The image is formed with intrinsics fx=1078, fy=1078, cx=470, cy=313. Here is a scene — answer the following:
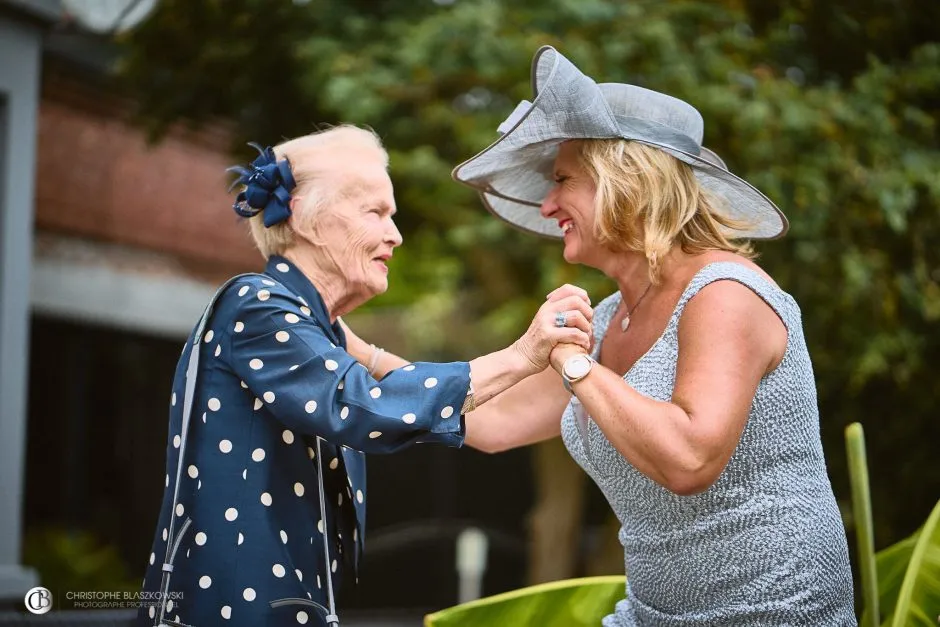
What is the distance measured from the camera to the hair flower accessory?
2473 millimetres

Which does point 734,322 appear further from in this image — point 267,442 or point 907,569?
point 267,442

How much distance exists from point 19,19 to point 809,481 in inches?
205

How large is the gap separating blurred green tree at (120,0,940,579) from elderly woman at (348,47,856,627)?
9.33 ft

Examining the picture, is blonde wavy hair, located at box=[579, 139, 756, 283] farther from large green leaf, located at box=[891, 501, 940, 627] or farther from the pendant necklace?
large green leaf, located at box=[891, 501, 940, 627]

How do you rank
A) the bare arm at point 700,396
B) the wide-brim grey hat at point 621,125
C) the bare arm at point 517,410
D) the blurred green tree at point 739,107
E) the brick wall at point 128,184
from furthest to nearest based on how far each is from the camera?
1. the brick wall at point 128,184
2. the blurred green tree at point 739,107
3. the bare arm at point 517,410
4. the wide-brim grey hat at point 621,125
5. the bare arm at point 700,396

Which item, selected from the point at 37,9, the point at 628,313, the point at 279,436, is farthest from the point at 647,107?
the point at 37,9

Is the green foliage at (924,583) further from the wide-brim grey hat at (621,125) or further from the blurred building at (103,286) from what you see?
the blurred building at (103,286)

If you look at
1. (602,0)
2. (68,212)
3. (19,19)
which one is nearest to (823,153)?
(602,0)

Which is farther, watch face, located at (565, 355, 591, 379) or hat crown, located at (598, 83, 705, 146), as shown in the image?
hat crown, located at (598, 83, 705, 146)

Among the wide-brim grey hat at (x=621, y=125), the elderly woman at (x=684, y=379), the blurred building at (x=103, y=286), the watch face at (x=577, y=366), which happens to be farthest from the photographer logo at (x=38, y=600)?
the blurred building at (x=103, y=286)

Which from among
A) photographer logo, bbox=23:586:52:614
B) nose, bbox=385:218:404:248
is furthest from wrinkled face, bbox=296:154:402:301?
photographer logo, bbox=23:586:52:614

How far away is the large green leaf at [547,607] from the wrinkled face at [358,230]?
844mm

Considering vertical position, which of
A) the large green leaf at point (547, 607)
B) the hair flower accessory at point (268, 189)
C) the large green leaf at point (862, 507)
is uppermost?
the hair flower accessory at point (268, 189)

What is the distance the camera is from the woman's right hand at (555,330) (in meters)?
2.31
